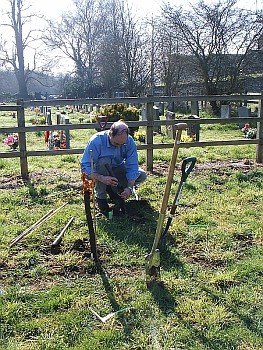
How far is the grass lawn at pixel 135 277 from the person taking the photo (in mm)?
2566

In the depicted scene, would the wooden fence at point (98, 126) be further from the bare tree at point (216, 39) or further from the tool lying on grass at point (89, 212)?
the bare tree at point (216, 39)

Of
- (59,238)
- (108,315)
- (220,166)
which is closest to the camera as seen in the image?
(108,315)

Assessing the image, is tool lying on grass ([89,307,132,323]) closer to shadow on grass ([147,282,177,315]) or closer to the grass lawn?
the grass lawn

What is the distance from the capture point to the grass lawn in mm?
2566

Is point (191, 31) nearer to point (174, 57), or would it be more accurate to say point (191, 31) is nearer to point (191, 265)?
point (174, 57)

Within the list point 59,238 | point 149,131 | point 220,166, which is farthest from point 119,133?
point 220,166

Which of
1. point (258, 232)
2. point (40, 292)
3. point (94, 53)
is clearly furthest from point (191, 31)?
point (40, 292)

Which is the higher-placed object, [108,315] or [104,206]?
[104,206]

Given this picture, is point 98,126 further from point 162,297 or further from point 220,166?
point 162,297

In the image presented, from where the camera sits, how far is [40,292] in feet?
10.1

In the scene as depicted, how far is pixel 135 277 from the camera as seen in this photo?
10.8 ft

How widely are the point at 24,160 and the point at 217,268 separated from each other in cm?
428

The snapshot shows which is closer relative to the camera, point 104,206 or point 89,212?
point 89,212

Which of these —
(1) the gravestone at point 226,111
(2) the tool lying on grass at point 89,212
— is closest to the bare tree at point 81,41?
(1) the gravestone at point 226,111
